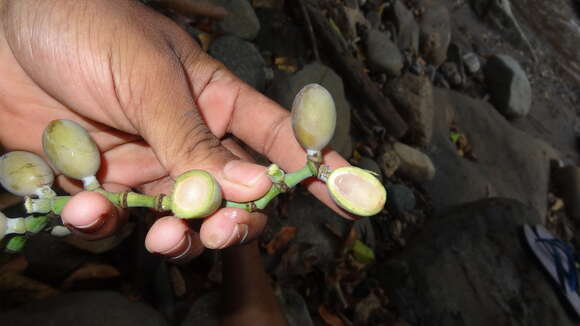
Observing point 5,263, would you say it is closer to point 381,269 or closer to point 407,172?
point 381,269

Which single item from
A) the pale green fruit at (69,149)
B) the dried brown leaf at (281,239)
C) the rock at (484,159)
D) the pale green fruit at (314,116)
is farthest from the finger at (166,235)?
the rock at (484,159)

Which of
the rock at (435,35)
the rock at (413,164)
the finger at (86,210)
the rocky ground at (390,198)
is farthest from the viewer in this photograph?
the rock at (435,35)

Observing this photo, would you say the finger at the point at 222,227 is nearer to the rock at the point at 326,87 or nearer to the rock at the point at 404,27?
the rock at the point at 326,87

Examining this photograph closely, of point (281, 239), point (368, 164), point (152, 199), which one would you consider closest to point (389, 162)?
point (368, 164)

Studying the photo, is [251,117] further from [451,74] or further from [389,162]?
[451,74]

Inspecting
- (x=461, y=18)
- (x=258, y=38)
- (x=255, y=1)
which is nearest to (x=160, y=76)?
(x=258, y=38)
